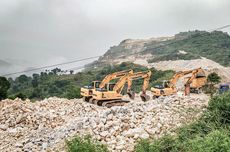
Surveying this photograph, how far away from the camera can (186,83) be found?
90.0 feet

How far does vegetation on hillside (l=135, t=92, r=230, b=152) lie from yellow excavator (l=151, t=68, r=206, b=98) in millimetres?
12268

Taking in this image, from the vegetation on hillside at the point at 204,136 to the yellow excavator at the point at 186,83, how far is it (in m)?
12.3

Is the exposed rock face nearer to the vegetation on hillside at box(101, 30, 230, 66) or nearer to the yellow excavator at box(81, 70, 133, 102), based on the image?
the vegetation on hillside at box(101, 30, 230, 66)

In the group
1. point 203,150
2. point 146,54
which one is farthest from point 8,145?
point 146,54

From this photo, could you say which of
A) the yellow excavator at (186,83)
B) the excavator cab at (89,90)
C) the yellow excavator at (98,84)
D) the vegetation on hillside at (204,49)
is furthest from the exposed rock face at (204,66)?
the excavator cab at (89,90)

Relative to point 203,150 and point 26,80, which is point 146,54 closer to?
point 26,80

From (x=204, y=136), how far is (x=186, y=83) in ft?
56.9

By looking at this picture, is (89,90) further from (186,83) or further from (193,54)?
(193,54)

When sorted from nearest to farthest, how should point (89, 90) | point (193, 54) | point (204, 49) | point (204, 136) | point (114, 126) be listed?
point (204, 136) < point (114, 126) < point (89, 90) < point (193, 54) < point (204, 49)

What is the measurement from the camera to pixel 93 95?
2255 centimetres

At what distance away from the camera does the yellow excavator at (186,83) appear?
2444 centimetres

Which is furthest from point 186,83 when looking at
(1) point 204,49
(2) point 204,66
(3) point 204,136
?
(1) point 204,49

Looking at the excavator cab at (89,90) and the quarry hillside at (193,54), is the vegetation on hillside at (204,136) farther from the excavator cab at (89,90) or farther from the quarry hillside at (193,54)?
the quarry hillside at (193,54)

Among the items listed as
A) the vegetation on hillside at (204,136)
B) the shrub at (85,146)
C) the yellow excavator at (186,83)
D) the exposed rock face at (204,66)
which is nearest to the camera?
the vegetation on hillside at (204,136)
